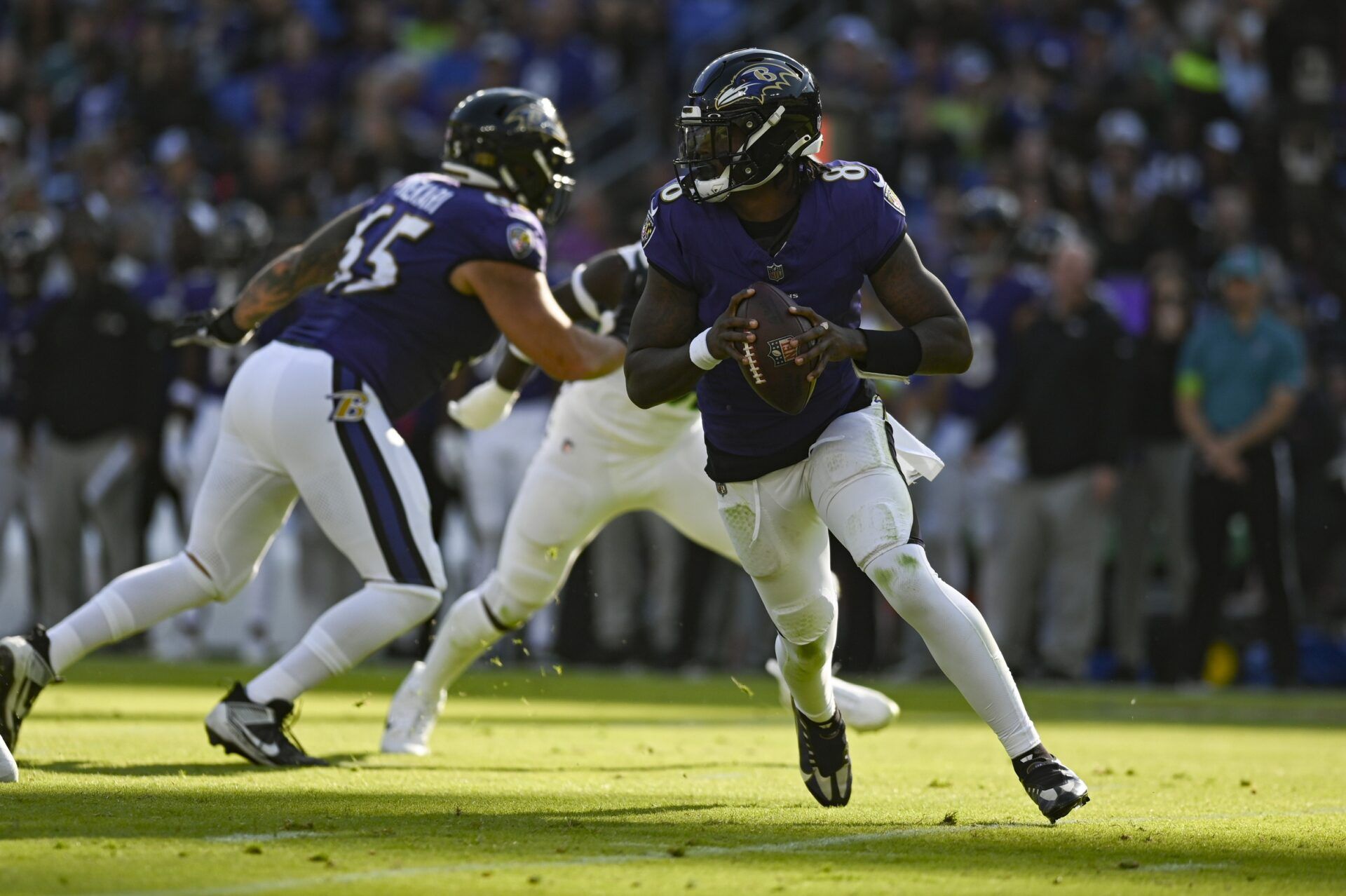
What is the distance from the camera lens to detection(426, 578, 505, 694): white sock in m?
7.23

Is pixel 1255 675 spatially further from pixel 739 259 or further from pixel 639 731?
pixel 739 259

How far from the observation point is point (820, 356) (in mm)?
4953

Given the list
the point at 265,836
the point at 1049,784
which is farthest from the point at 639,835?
the point at 1049,784

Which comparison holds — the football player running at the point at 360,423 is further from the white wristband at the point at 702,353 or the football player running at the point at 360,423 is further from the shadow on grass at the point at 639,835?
the white wristband at the point at 702,353

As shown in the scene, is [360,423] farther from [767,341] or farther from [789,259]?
[767,341]

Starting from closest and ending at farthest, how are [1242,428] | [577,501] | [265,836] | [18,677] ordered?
[265,836]
[18,677]
[577,501]
[1242,428]

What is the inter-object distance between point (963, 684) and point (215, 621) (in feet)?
31.7

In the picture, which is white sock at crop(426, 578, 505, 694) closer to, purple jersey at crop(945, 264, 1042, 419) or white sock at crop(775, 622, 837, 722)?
white sock at crop(775, 622, 837, 722)

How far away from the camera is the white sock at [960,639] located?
5.05 m

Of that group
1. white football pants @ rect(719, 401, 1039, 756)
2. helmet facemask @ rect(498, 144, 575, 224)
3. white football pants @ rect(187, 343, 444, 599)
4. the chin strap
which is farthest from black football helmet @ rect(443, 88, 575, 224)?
white football pants @ rect(719, 401, 1039, 756)

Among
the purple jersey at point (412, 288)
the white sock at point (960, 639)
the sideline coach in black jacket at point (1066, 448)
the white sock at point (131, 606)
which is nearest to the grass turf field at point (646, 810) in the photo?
the white sock at point (960, 639)

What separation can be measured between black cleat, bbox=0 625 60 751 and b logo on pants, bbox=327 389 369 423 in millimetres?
1160

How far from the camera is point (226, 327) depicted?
7.05m

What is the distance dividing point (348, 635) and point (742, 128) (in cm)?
221
